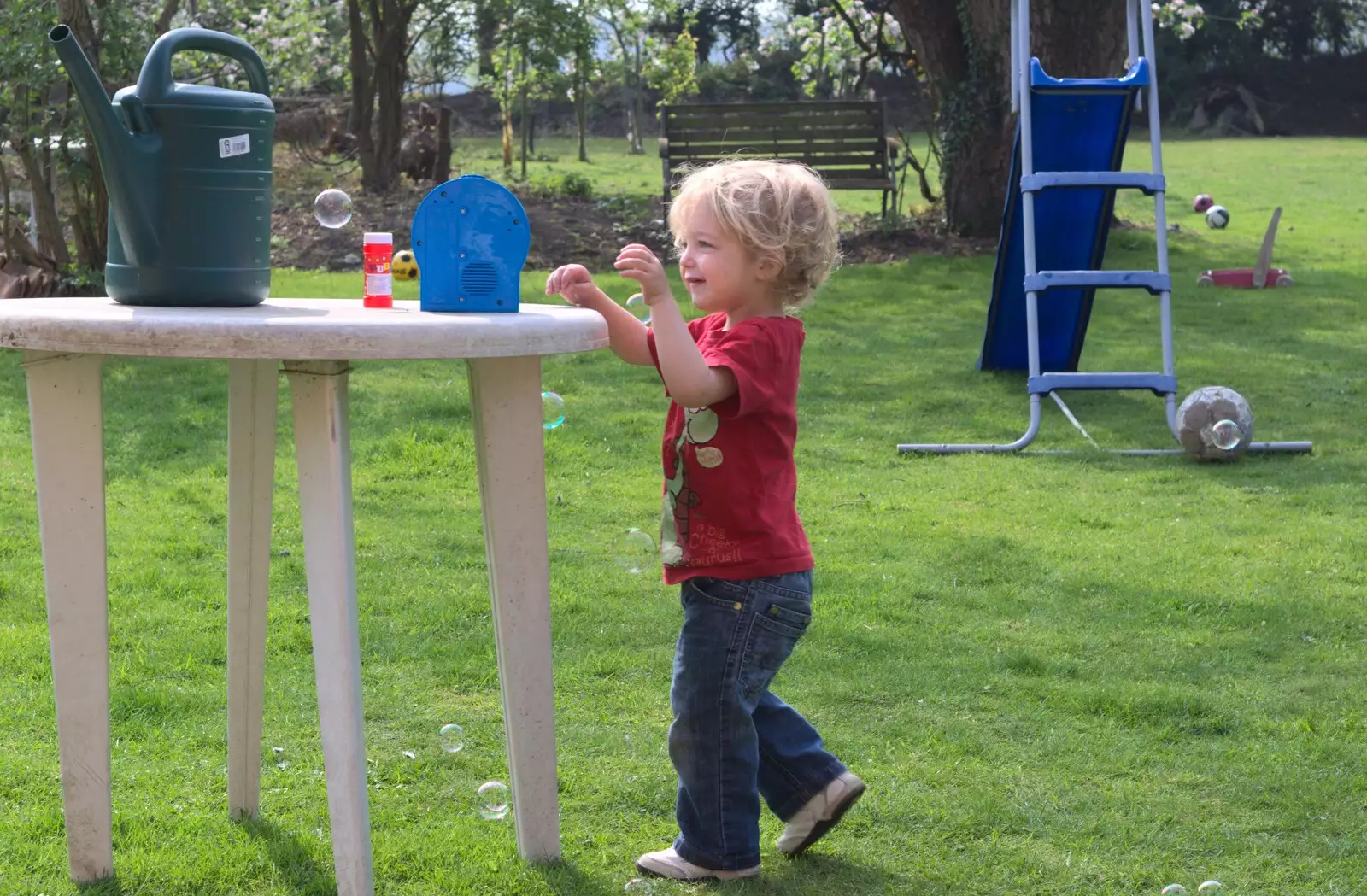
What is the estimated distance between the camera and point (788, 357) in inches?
95.8

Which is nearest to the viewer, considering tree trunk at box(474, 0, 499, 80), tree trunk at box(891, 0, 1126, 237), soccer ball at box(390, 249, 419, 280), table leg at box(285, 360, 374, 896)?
table leg at box(285, 360, 374, 896)

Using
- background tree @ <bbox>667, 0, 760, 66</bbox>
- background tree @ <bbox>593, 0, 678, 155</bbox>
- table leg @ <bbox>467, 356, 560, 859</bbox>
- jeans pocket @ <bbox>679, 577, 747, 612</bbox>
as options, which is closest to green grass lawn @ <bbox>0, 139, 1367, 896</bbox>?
table leg @ <bbox>467, 356, 560, 859</bbox>

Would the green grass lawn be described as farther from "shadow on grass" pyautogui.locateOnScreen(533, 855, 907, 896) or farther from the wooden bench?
the wooden bench

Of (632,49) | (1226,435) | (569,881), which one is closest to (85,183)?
(1226,435)

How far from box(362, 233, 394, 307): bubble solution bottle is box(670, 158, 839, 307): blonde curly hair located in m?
0.47

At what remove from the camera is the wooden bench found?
11609mm

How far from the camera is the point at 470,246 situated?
2.29m

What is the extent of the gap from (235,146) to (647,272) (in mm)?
650

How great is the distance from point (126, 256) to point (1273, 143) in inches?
1026

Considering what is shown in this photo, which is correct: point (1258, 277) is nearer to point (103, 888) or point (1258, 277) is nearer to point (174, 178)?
point (174, 178)

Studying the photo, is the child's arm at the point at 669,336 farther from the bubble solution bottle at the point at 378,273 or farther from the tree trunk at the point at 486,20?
the tree trunk at the point at 486,20

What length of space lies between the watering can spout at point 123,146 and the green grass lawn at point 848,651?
1.03 metres

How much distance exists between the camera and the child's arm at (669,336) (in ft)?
7.45

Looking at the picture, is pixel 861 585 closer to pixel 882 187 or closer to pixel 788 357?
pixel 788 357
